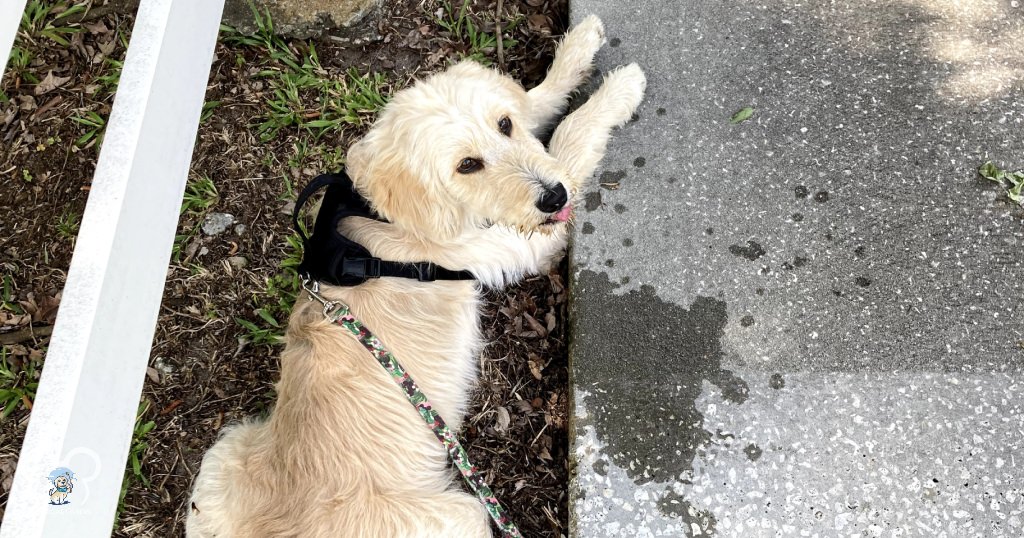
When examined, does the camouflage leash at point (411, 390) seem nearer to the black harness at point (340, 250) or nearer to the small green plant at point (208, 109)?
the black harness at point (340, 250)

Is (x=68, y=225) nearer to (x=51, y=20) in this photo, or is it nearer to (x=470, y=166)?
(x=51, y=20)

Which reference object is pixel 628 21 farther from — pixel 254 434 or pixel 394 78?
pixel 254 434

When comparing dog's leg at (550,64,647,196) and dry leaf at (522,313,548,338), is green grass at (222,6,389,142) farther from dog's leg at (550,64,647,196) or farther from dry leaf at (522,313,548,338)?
dry leaf at (522,313,548,338)

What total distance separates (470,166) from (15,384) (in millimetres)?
2692

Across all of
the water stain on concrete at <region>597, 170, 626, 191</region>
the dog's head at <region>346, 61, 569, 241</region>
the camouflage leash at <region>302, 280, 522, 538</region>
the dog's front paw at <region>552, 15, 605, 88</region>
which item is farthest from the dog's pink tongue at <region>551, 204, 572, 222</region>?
the dog's front paw at <region>552, 15, 605, 88</region>

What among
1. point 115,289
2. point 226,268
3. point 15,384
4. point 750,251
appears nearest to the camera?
point 115,289

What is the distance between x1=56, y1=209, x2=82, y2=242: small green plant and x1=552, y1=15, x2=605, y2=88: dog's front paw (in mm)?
2677

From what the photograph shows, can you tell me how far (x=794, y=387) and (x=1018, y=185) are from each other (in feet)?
4.09

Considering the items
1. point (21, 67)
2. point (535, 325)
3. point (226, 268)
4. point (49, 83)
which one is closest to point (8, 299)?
point (226, 268)

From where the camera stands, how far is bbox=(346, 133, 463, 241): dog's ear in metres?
2.33

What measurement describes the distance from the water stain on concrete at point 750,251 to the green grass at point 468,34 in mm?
1680

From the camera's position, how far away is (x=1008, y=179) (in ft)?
8.36

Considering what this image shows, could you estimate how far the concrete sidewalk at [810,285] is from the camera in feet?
7.71

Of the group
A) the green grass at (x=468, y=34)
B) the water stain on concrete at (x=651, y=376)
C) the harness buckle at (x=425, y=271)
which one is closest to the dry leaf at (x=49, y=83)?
the green grass at (x=468, y=34)
